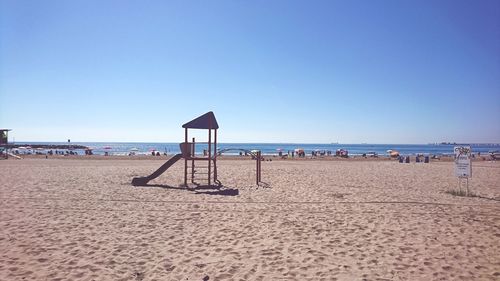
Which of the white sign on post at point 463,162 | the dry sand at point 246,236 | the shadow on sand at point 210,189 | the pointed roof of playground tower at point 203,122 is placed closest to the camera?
the dry sand at point 246,236

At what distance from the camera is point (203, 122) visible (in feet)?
50.5

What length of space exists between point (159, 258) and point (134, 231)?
191cm

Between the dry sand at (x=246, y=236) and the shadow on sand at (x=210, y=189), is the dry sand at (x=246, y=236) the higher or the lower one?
the lower one

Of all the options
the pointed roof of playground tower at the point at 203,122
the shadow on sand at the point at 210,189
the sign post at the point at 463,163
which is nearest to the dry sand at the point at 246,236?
the shadow on sand at the point at 210,189

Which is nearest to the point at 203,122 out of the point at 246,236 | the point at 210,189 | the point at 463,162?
the point at 210,189

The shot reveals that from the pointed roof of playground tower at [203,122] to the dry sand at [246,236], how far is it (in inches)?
158

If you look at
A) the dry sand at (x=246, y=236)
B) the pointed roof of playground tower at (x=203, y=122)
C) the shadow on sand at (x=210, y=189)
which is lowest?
the dry sand at (x=246, y=236)

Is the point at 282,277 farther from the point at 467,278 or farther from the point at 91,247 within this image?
the point at 91,247

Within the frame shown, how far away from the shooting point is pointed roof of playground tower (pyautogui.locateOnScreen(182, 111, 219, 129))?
602 inches

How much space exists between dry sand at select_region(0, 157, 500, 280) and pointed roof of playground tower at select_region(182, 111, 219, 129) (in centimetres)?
401

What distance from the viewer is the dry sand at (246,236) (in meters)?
5.15

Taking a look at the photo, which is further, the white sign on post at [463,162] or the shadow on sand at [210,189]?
the white sign on post at [463,162]

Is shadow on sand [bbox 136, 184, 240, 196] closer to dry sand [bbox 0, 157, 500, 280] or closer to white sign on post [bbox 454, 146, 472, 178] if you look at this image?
dry sand [bbox 0, 157, 500, 280]

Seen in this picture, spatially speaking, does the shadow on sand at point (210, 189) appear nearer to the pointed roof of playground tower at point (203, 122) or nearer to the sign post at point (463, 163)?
the pointed roof of playground tower at point (203, 122)
